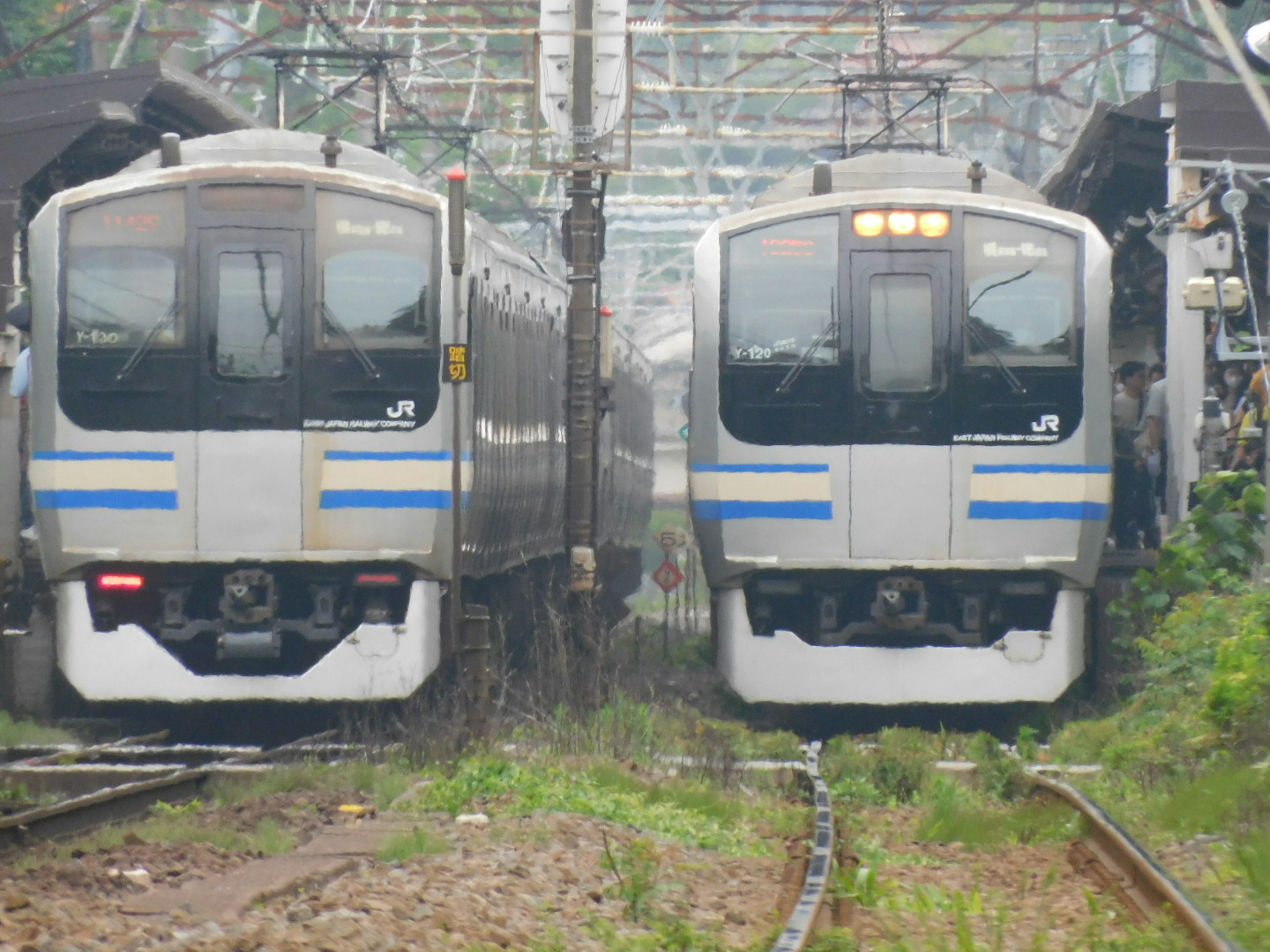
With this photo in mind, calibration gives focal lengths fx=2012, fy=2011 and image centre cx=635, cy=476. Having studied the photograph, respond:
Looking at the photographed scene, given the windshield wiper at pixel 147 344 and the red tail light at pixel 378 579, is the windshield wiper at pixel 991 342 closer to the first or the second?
the red tail light at pixel 378 579

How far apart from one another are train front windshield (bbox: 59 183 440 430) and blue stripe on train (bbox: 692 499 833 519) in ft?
5.94

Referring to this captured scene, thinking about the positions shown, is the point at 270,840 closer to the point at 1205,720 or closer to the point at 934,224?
the point at 1205,720

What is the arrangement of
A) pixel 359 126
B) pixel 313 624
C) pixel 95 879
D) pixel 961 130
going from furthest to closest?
pixel 961 130, pixel 359 126, pixel 313 624, pixel 95 879

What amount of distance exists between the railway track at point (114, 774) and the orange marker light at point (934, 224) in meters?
4.48

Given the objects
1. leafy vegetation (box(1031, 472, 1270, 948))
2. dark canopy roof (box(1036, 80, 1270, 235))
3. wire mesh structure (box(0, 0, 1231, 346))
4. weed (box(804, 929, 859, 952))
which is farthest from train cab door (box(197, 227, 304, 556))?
dark canopy roof (box(1036, 80, 1270, 235))

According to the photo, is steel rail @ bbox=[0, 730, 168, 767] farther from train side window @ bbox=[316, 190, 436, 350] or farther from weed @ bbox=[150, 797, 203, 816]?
train side window @ bbox=[316, 190, 436, 350]

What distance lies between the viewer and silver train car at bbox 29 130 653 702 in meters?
11.2


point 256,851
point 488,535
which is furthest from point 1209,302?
point 256,851

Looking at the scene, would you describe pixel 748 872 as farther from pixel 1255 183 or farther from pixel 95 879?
pixel 1255 183

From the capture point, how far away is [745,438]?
38.7 ft

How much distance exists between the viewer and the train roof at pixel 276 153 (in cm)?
1220

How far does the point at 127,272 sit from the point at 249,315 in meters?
0.73

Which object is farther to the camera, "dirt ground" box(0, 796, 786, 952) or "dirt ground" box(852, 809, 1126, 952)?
"dirt ground" box(852, 809, 1126, 952)

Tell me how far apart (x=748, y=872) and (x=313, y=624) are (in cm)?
450
